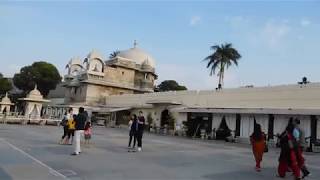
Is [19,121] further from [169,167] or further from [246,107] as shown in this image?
[169,167]

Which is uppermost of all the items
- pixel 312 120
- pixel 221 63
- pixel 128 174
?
pixel 221 63

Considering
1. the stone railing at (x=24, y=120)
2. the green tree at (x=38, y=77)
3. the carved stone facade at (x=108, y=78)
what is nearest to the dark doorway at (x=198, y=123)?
the stone railing at (x=24, y=120)

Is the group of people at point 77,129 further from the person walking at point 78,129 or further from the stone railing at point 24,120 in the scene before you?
the stone railing at point 24,120

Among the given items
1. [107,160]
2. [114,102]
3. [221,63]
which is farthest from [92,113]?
[107,160]

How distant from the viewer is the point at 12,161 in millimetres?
13195

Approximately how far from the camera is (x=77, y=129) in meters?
16.1

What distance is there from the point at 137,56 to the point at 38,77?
20136 millimetres

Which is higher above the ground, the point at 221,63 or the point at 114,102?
the point at 221,63

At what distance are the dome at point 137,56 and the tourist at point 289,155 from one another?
200 ft

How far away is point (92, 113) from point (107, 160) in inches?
1746

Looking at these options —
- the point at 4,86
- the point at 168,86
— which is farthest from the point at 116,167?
the point at 168,86

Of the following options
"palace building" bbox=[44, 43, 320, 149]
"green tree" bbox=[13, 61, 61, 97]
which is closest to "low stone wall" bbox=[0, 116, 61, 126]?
"palace building" bbox=[44, 43, 320, 149]

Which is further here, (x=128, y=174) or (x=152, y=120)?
(x=152, y=120)

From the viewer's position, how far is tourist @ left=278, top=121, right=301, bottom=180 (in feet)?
37.7
